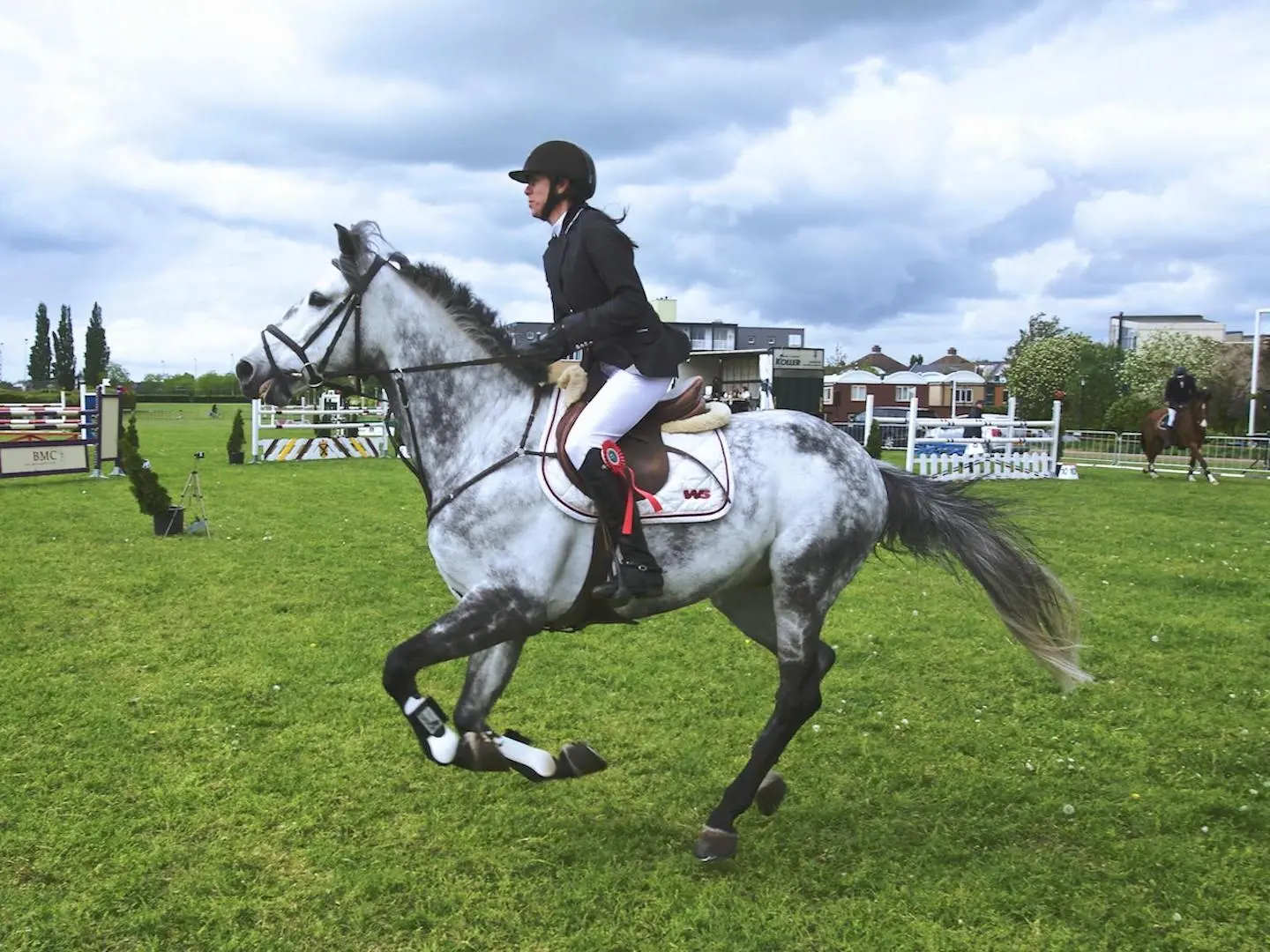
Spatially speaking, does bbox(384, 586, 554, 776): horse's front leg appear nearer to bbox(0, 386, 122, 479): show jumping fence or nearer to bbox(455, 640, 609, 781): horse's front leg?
bbox(455, 640, 609, 781): horse's front leg

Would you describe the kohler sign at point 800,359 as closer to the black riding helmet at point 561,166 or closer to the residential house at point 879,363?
the black riding helmet at point 561,166

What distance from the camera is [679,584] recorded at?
4512mm

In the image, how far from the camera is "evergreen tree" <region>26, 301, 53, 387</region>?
111 m

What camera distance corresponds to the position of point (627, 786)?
523 cm

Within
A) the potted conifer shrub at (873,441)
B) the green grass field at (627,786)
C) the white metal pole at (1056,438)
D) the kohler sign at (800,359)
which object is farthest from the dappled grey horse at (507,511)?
the kohler sign at (800,359)

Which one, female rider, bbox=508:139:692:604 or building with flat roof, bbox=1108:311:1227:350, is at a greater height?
building with flat roof, bbox=1108:311:1227:350

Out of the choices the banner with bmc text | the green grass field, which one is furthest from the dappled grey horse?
the banner with bmc text

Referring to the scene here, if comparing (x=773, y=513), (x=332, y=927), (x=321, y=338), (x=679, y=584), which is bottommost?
(x=332, y=927)

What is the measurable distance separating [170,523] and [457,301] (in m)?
9.62

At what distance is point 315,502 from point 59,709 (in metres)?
10.5

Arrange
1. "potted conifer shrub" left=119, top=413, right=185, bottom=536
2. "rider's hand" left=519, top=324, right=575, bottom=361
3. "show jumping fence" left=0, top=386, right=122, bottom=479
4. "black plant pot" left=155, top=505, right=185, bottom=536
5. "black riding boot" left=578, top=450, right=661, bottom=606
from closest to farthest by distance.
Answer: "black riding boot" left=578, top=450, right=661, bottom=606
"rider's hand" left=519, top=324, right=575, bottom=361
"potted conifer shrub" left=119, top=413, right=185, bottom=536
"black plant pot" left=155, top=505, right=185, bottom=536
"show jumping fence" left=0, top=386, right=122, bottom=479

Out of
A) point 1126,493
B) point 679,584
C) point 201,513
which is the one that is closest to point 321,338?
point 679,584

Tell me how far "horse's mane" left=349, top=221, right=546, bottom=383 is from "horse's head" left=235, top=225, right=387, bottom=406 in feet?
0.28

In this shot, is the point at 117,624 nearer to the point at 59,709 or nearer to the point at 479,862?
the point at 59,709
